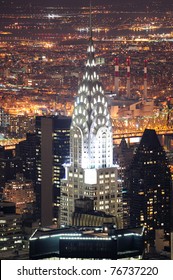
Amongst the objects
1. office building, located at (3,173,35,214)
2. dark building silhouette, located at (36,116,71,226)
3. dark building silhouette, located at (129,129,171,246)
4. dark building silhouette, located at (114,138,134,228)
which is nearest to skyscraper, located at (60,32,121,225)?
dark building silhouette, located at (114,138,134,228)

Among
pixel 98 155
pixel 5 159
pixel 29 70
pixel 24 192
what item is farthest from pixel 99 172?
pixel 29 70

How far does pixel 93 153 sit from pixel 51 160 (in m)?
3.19

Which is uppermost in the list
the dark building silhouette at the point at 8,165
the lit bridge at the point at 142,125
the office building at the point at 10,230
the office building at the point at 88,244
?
the lit bridge at the point at 142,125

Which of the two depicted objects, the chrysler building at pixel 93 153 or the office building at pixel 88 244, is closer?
the office building at pixel 88 244

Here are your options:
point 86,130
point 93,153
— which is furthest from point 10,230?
point 86,130

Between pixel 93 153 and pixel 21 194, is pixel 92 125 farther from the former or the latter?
pixel 21 194

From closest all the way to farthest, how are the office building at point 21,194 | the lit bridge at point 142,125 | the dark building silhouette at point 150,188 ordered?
the dark building silhouette at point 150,188
the office building at point 21,194
the lit bridge at point 142,125

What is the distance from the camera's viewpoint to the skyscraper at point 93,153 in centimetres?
1058

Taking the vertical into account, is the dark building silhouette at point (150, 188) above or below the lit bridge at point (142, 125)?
below

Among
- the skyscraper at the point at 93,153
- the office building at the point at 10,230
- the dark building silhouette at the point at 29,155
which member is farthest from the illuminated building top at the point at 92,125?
the dark building silhouette at the point at 29,155

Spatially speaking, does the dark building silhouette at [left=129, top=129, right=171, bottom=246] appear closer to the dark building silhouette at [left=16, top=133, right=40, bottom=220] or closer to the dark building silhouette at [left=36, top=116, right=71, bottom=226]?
the dark building silhouette at [left=36, top=116, right=71, bottom=226]

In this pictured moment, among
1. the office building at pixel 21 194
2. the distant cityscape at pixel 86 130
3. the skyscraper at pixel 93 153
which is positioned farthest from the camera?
the office building at pixel 21 194

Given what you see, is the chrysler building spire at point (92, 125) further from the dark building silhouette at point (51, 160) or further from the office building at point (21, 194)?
the office building at point (21, 194)

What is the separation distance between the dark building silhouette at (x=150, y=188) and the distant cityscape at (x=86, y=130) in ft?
0.06
